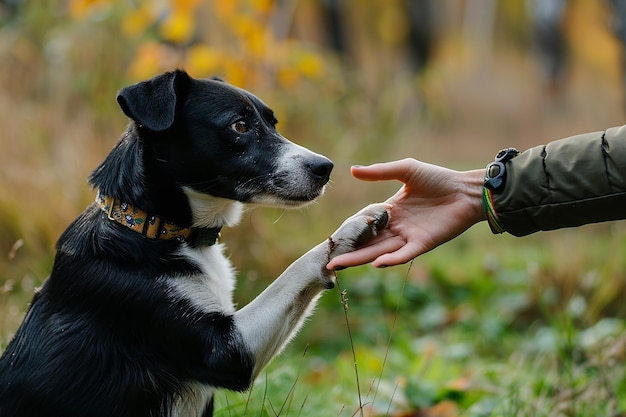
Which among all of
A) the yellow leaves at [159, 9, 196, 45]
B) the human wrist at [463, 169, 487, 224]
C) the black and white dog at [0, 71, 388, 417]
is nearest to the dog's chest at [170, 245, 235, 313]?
the black and white dog at [0, 71, 388, 417]

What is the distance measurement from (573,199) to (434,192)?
18.9 inches

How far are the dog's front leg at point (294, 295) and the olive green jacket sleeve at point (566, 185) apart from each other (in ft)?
1.47

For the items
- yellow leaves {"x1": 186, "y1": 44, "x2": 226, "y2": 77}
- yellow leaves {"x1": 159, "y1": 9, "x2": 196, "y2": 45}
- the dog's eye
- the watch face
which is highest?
the dog's eye

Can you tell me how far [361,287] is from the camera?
19.4ft

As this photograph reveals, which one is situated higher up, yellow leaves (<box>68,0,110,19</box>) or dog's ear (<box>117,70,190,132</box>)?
dog's ear (<box>117,70,190,132</box>)

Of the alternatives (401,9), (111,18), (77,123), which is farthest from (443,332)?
(401,9)

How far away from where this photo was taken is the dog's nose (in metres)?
2.95

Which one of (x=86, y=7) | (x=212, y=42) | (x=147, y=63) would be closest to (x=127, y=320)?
(x=147, y=63)

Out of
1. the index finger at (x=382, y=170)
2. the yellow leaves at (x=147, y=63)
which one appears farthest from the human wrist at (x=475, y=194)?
the yellow leaves at (x=147, y=63)

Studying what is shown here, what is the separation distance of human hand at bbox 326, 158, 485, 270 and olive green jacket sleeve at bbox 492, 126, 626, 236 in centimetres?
13

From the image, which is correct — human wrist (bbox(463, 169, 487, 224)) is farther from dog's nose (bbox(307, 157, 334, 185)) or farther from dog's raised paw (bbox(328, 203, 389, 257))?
dog's nose (bbox(307, 157, 334, 185))

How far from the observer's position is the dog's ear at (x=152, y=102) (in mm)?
2721

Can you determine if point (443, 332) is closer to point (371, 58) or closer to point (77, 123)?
point (77, 123)

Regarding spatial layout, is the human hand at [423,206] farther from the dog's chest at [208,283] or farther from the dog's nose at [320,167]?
the dog's chest at [208,283]
